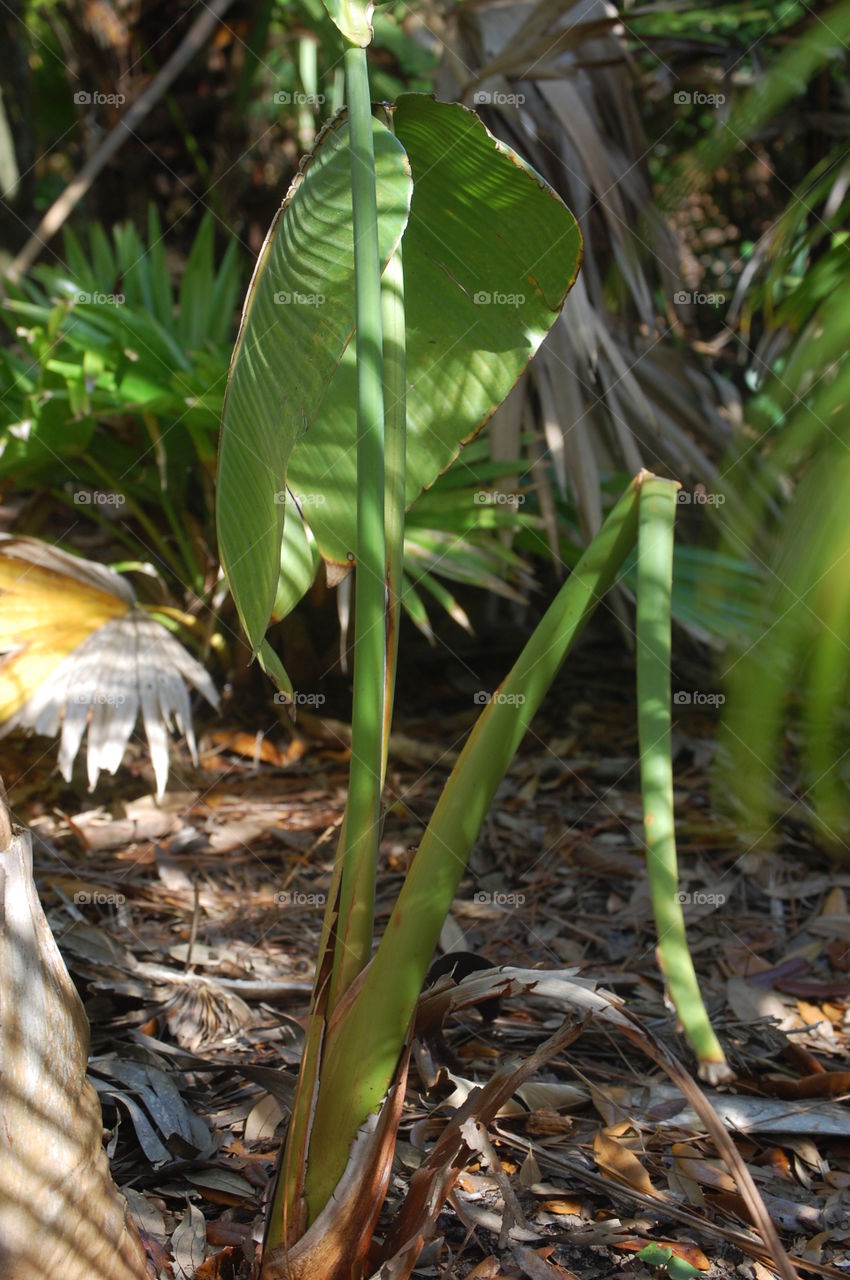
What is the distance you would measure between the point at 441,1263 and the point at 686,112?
9.84 feet

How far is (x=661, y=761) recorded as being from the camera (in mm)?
631

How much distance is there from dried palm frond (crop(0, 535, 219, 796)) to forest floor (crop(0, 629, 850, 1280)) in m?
0.23

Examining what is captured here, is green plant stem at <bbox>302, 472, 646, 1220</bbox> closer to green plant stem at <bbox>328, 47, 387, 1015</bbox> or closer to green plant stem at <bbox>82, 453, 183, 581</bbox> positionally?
green plant stem at <bbox>328, 47, 387, 1015</bbox>

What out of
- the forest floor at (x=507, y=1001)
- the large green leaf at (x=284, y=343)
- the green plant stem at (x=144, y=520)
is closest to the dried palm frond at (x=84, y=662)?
the forest floor at (x=507, y=1001)

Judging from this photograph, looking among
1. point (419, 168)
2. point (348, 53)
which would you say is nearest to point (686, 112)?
point (419, 168)

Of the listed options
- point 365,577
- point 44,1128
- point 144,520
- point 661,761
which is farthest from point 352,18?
point 144,520

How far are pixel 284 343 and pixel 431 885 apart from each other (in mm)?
379

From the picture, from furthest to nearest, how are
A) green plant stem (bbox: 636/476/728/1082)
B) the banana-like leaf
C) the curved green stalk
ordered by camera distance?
the curved green stalk → the banana-like leaf → green plant stem (bbox: 636/476/728/1082)

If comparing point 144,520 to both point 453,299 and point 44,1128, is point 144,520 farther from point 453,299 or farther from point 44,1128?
point 44,1128

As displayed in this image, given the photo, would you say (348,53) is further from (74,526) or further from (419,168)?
(74,526)

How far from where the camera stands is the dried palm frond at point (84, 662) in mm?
1439

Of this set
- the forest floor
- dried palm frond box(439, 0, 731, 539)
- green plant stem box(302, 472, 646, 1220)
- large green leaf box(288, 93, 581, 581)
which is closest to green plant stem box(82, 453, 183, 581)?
the forest floor

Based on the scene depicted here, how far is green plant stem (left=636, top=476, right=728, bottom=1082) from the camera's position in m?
0.56

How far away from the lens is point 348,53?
0.72 metres
